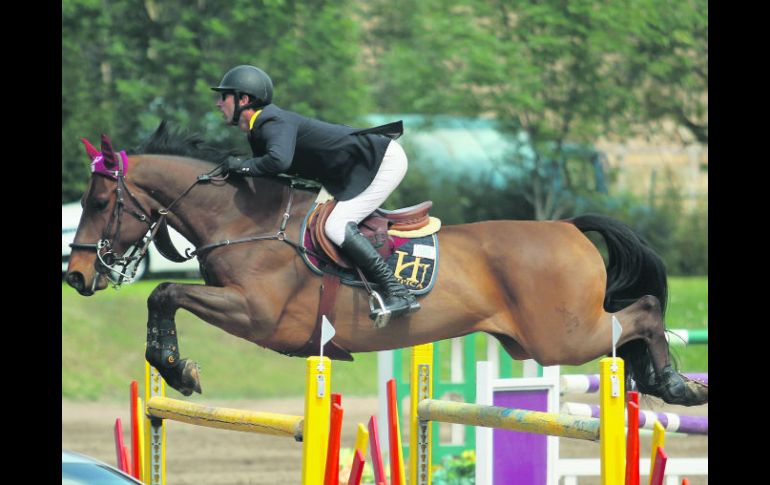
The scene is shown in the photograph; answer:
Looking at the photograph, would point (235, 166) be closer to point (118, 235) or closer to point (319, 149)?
point (319, 149)

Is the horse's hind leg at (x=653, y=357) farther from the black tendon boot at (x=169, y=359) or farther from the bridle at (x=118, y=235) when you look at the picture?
the black tendon boot at (x=169, y=359)

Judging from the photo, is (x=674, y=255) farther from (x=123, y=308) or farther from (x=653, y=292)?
(x=653, y=292)

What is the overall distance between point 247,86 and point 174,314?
2.83 feet

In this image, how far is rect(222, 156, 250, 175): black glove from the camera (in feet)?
15.4

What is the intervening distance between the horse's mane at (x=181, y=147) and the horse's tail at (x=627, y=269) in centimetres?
144

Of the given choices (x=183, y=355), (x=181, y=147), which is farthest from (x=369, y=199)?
(x=183, y=355)

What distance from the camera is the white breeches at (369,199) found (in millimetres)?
4746

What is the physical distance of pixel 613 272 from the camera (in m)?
5.27

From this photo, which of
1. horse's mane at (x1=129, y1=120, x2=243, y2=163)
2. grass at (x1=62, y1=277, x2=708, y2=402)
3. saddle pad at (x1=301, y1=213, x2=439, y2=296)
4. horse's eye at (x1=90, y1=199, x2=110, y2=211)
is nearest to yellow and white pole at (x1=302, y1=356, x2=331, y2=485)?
saddle pad at (x1=301, y1=213, x2=439, y2=296)

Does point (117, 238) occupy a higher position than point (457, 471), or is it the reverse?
point (117, 238)

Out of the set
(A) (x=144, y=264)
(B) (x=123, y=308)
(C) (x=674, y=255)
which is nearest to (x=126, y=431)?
(B) (x=123, y=308)

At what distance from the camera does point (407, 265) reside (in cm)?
482

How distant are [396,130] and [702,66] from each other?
12.9m

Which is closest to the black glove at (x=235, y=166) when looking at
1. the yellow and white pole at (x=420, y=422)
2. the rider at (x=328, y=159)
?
the rider at (x=328, y=159)
